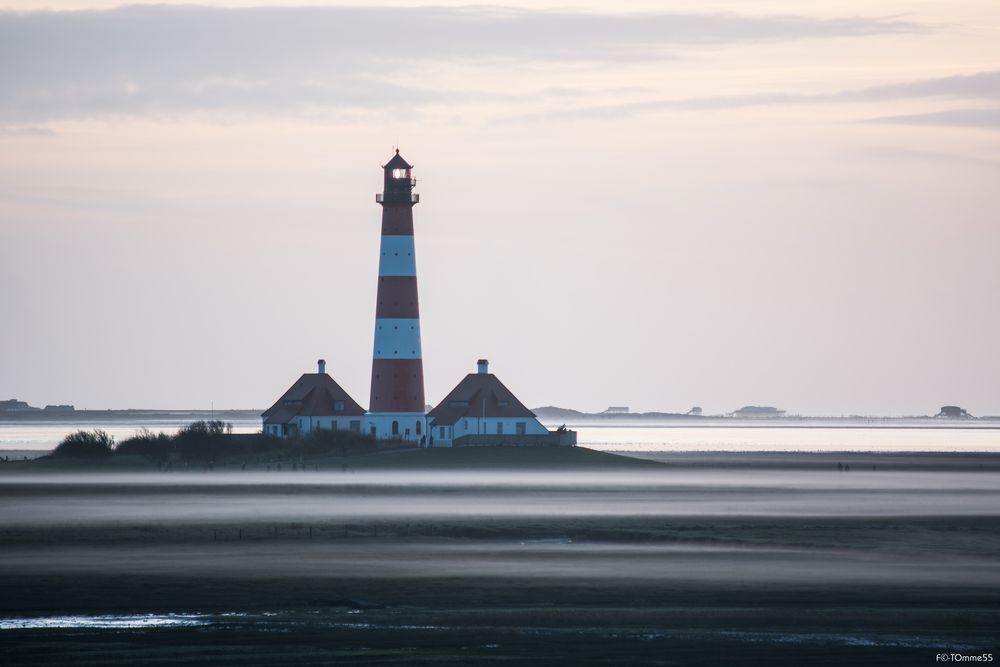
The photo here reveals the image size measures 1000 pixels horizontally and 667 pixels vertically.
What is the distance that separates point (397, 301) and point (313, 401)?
1287 cm

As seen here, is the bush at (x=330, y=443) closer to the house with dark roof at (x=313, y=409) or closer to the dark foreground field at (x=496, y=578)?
the house with dark roof at (x=313, y=409)

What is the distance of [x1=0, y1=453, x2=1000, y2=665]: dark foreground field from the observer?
25047mm

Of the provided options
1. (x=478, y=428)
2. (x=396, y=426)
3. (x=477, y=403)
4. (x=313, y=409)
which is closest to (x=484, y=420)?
(x=478, y=428)

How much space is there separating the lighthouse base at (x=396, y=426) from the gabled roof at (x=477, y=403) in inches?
70.6

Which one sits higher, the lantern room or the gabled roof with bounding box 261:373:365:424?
the lantern room

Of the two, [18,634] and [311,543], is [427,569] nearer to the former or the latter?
[311,543]

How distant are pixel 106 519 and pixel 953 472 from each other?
47.3 metres

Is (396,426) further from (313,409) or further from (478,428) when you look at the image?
(313,409)

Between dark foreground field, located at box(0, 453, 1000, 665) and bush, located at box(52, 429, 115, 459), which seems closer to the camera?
dark foreground field, located at box(0, 453, 1000, 665)

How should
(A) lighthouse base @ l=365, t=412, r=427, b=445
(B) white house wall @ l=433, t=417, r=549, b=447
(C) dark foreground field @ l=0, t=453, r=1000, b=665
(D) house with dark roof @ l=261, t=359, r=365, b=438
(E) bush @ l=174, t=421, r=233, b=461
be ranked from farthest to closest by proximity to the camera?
(D) house with dark roof @ l=261, t=359, r=365, b=438 → (B) white house wall @ l=433, t=417, r=549, b=447 → (A) lighthouse base @ l=365, t=412, r=427, b=445 → (E) bush @ l=174, t=421, r=233, b=461 → (C) dark foreground field @ l=0, t=453, r=1000, b=665

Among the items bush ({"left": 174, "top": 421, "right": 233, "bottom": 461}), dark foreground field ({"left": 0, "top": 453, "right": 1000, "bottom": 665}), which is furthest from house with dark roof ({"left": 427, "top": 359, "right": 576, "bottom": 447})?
dark foreground field ({"left": 0, "top": 453, "right": 1000, "bottom": 665})

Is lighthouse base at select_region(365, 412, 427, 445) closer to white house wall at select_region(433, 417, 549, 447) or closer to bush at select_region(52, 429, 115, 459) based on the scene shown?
white house wall at select_region(433, 417, 549, 447)

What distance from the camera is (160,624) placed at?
88.4ft

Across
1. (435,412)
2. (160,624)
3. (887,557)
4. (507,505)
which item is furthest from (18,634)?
(435,412)
